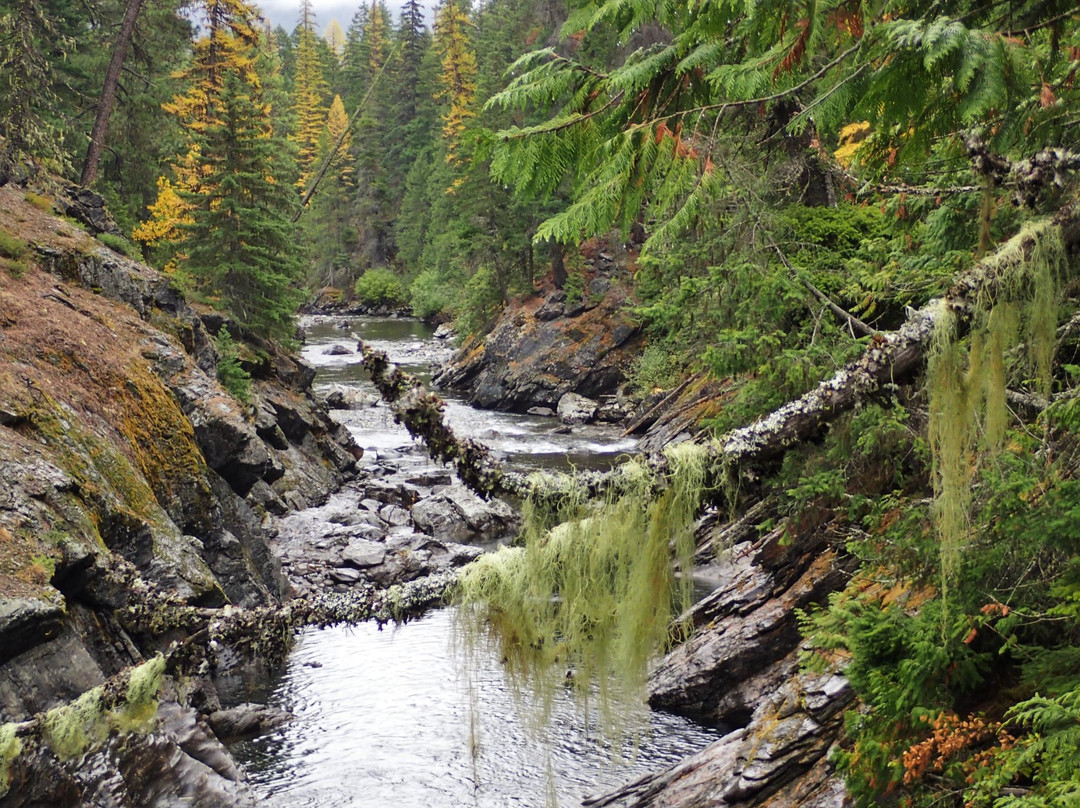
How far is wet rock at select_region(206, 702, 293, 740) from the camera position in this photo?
9812mm

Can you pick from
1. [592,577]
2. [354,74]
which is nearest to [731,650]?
[592,577]

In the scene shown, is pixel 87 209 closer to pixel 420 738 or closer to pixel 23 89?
pixel 23 89

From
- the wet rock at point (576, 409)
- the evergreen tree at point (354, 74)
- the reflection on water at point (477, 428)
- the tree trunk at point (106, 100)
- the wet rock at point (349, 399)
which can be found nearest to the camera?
the tree trunk at point (106, 100)

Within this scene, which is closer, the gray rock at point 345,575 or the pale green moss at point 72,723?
the pale green moss at point 72,723

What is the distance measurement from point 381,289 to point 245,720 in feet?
175

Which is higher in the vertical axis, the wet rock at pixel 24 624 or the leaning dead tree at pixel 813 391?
the leaning dead tree at pixel 813 391

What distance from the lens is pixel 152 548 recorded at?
948 cm

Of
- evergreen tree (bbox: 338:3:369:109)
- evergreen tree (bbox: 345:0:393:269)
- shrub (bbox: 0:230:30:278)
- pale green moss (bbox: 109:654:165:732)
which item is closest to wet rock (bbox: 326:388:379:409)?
shrub (bbox: 0:230:30:278)

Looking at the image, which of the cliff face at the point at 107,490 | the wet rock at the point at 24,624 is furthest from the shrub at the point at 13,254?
the wet rock at the point at 24,624

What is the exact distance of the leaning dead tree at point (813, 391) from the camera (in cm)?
373

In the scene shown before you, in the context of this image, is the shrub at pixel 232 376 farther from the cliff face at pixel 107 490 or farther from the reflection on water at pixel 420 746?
the reflection on water at pixel 420 746

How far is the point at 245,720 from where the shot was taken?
10.1 metres

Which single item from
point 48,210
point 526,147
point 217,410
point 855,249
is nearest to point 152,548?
point 217,410

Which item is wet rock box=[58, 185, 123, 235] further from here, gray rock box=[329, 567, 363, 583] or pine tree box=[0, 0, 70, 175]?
gray rock box=[329, 567, 363, 583]
